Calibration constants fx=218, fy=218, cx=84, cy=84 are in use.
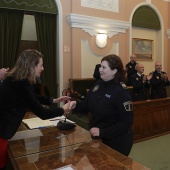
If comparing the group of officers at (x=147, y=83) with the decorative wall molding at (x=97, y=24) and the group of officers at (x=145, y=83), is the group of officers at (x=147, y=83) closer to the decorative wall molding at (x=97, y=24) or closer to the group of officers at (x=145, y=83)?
the group of officers at (x=145, y=83)

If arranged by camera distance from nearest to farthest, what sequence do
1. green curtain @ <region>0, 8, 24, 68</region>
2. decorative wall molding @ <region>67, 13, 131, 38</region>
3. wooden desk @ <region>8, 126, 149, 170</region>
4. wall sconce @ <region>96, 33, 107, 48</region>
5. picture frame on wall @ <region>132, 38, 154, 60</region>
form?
wooden desk @ <region>8, 126, 149, 170</region>, green curtain @ <region>0, 8, 24, 68</region>, decorative wall molding @ <region>67, 13, 131, 38</region>, wall sconce @ <region>96, 33, 107, 48</region>, picture frame on wall @ <region>132, 38, 154, 60</region>

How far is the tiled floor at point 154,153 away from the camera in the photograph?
3.55m

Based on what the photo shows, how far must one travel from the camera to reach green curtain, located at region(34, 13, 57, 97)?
19.4 feet

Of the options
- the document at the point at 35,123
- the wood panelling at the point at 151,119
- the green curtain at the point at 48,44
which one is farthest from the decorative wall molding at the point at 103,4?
the document at the point at 35,123

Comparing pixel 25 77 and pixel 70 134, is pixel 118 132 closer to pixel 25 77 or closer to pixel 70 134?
pixel 70 134

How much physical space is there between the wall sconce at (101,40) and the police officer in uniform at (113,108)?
15.7 feet

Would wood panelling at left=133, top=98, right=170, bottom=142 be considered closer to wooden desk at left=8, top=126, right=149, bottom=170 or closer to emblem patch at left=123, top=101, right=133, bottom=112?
emblem patch at left=123, top=101, right=133, bottom=112

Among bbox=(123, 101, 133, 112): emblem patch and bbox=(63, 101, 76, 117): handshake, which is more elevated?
bbox=(123, 101, 133, 112): emblem patch

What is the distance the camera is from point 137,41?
8.11 meters

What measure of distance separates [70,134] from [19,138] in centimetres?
45

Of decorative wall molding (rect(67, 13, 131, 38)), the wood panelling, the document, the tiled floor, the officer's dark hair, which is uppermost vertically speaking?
decorative wall molding (rect(67, 13, 131, 38))

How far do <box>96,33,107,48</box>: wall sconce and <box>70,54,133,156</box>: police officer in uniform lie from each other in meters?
4.80

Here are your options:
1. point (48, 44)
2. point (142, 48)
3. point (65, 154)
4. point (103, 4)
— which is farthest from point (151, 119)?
point (142, 48)

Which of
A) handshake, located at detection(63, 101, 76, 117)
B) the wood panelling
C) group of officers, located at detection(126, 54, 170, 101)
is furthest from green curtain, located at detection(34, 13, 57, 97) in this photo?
handshake, located at detection(63, 101, 76, 117)
